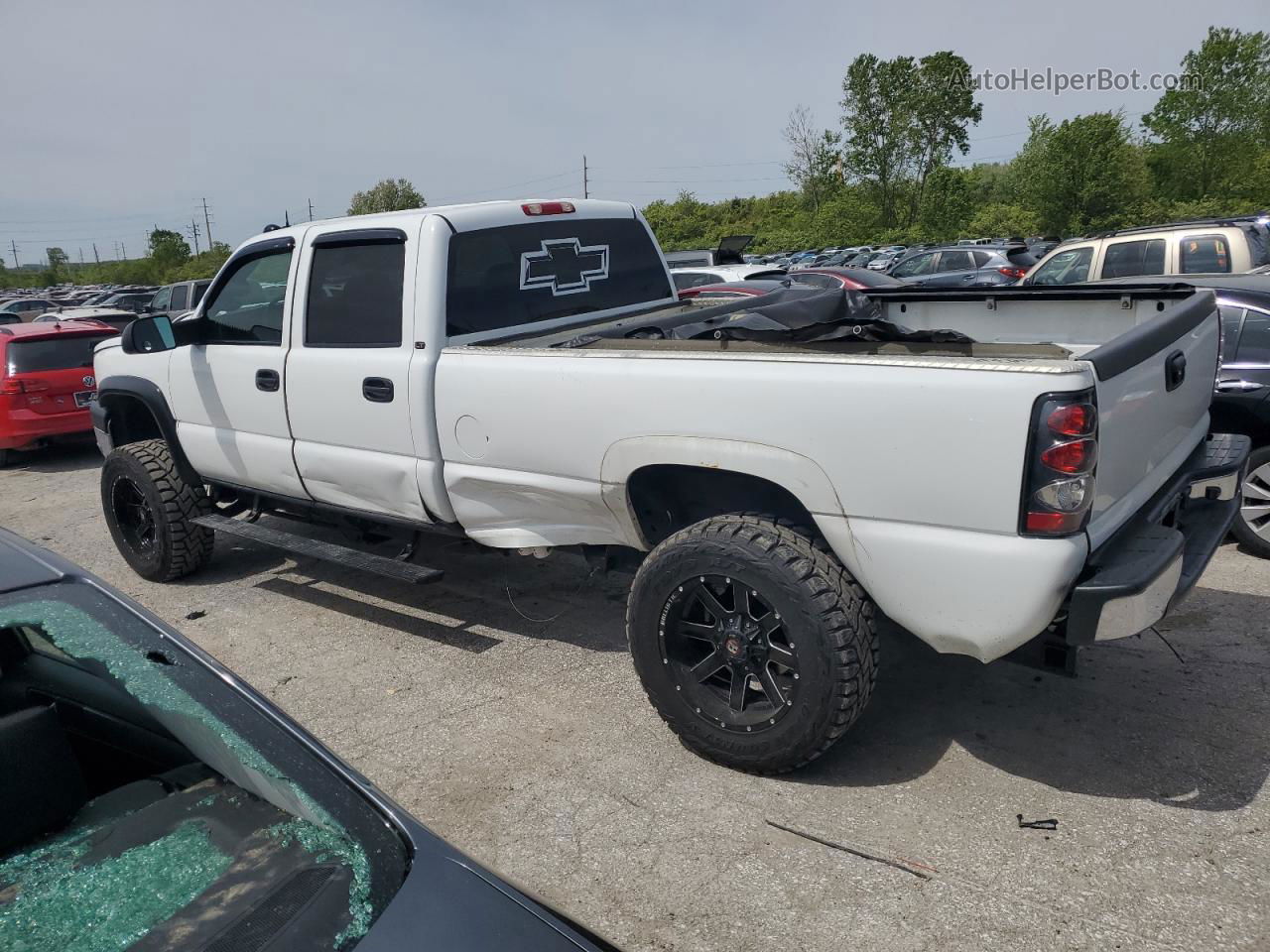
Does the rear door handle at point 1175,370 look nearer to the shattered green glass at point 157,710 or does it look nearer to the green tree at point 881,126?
the shattered green glass at point 157,710

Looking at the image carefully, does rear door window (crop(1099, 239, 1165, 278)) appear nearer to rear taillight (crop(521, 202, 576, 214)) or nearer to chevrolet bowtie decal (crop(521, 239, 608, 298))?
chevrolet bowtie decal (crop(521, 239, 608, 298))

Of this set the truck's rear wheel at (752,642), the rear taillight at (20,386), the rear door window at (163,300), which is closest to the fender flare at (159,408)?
the truck's rear wheel at (752,642)

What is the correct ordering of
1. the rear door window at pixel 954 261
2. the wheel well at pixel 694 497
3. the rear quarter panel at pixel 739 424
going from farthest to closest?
1. the rear door window at pixel 954 261
2. the wheel well at pixel 694 497
3. the rear quarter panel at pixel 739 424

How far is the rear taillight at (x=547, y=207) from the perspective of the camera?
15.7 ft

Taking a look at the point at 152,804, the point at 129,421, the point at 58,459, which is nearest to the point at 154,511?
the point at 129,421

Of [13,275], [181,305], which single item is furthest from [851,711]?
[13,275]

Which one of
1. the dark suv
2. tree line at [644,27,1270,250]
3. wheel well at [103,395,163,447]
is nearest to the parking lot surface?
wheel well at [103,395,163,447]

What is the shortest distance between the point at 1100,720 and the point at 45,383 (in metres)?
10.4

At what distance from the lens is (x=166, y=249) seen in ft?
282

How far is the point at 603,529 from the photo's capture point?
3900mm

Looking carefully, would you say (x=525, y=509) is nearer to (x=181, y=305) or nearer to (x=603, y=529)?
(x=603, y=529)

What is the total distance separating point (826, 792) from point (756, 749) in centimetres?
28

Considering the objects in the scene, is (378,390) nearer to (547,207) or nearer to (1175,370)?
(547,207)

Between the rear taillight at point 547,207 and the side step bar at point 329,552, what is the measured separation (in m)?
1.85
